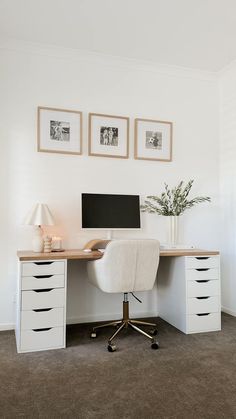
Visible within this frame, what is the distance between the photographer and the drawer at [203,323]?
297cm

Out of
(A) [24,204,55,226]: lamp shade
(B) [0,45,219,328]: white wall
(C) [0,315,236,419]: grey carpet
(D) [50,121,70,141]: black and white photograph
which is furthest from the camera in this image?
(D) [50,121,70,141]: black and white photograph

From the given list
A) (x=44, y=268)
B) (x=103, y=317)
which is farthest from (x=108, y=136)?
(x=103, y=317)

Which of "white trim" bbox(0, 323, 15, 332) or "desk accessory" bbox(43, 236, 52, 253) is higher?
"desk accessory" bbox(43, 236, 52, 253)

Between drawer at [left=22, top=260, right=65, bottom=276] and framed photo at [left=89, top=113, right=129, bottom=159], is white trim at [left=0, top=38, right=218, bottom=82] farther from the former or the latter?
drawer at [left=22, top=260, right=65, bottom=276]

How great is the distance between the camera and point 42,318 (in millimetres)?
2586

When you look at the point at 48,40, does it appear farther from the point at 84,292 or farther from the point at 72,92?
the point at 84,292

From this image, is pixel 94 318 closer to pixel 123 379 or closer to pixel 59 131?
pixel 123 379

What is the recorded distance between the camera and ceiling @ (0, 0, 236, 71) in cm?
265

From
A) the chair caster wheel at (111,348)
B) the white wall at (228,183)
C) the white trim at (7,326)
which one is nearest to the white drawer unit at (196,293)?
the white wall at (228,183)

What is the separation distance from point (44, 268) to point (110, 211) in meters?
0.91

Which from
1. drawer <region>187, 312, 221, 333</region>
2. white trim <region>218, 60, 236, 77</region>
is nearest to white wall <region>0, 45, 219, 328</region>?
white trim <region>218, 60, 236, 77</region>

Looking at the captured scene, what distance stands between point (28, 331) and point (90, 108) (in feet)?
7.33

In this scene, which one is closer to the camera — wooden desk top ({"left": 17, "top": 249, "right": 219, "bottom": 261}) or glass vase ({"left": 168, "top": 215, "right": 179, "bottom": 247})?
wooden desk top ({"left": 17, "top": 249, "right": 219, "bottom": 261})

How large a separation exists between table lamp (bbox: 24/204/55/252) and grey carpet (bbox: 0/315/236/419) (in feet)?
2.75
